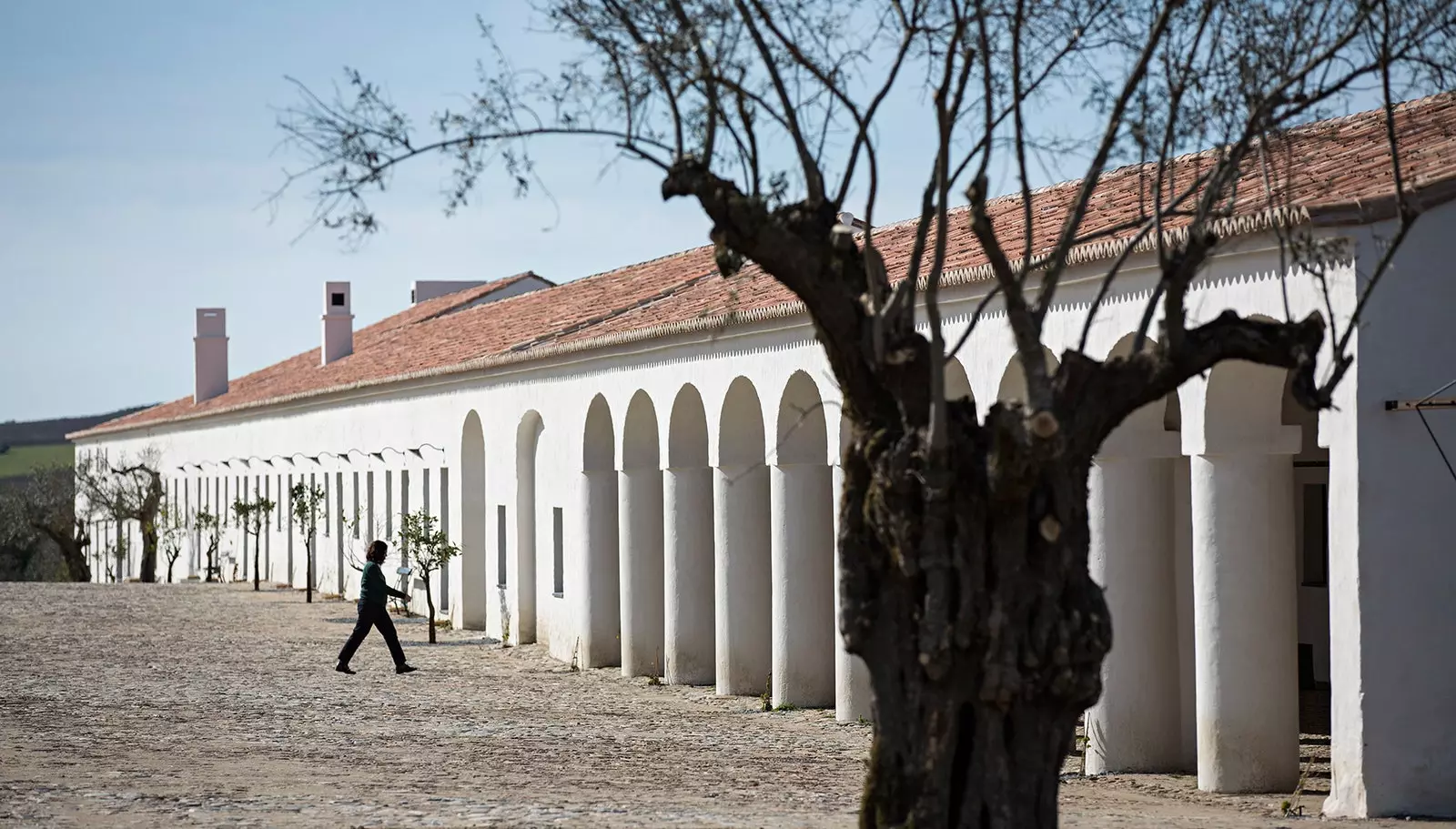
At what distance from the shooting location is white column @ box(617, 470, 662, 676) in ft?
66.0

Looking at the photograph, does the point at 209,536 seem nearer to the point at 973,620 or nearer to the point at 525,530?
the point at 525,530

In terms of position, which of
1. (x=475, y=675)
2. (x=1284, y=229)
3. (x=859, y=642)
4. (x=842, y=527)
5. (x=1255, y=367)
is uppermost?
(x=1284, y=229)

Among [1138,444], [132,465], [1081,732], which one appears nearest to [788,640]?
[1081,732]

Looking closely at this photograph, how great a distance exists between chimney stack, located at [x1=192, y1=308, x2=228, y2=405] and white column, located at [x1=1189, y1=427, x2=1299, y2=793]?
3944cm

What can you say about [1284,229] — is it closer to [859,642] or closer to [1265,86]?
[1265,86]

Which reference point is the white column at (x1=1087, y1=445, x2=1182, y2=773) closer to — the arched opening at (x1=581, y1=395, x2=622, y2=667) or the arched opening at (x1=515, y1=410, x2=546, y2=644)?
the arched opening at (x1=581, y1=395, x2=622, y2=667)

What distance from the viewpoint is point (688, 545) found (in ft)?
62.9

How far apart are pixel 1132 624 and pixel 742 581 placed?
5417 mm

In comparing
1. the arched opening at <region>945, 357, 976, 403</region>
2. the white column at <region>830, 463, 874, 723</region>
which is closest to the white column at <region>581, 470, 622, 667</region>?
the white column at <region>830, 463, 874, 723</region>

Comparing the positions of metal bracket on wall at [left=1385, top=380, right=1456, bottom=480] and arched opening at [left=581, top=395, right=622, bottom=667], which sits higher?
metal bracket on wall at [left=1385, top=380, right=1456, bottom=480]

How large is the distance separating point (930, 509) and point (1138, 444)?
594 centimetres

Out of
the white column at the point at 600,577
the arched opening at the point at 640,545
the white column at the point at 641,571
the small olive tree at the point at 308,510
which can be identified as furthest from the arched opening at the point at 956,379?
the small olive tree at the point at 308,510

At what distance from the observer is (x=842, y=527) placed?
8.16 metres

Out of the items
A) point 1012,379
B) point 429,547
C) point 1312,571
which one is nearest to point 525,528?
point 429,547
